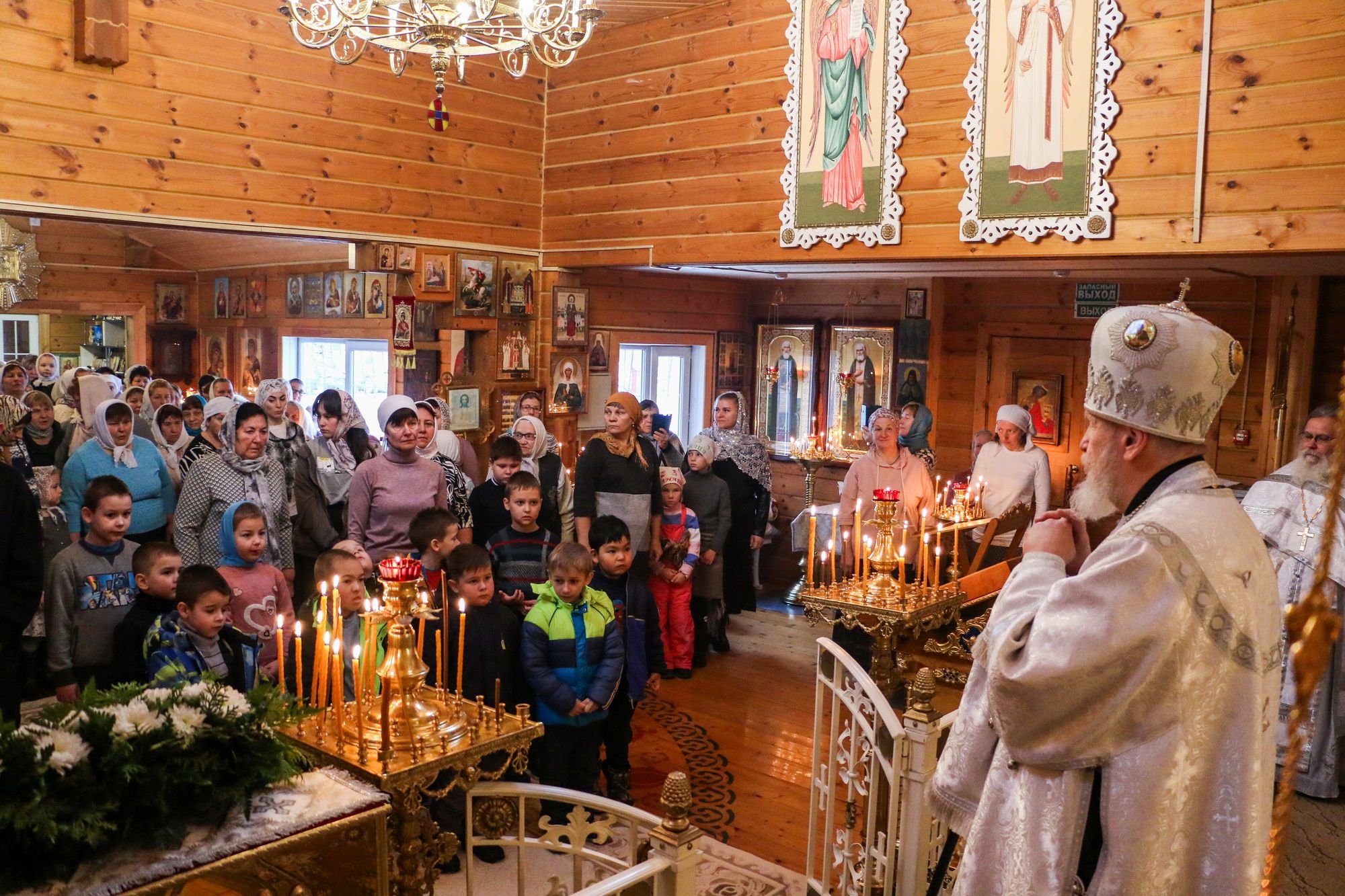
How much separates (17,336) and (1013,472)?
34.8 feet

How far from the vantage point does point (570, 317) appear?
8383mm

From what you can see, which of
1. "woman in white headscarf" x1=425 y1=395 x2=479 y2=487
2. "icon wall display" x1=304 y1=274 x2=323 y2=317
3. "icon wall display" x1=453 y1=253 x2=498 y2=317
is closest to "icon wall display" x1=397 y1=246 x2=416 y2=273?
"icon wall display" x1=453 y1=253 x2=498 y2=317

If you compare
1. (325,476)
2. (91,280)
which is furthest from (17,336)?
(325,476)

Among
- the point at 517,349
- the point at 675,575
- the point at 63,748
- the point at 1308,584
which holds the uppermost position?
the point at 517,349

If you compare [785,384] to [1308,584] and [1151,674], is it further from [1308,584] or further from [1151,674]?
[1151,674]

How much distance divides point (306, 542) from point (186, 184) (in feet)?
7.35

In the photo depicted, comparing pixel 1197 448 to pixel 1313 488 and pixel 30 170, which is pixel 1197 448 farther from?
pixel 30 170

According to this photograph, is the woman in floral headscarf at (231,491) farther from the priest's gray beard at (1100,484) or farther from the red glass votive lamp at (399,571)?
the priest's gray beard at (1100,484)

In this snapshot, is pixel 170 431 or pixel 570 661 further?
pixel 170 431

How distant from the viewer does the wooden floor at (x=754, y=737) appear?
4.72 m

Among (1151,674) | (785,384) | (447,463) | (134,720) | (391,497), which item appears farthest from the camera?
(785,384)

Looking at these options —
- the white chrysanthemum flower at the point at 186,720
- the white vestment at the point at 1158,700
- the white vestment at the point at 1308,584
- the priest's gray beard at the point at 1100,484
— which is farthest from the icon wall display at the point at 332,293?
the white vestment at the point at 1158,700

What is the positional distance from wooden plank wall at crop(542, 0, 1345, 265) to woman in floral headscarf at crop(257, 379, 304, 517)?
2.68 metres

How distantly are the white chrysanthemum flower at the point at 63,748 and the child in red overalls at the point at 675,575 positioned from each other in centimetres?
460
